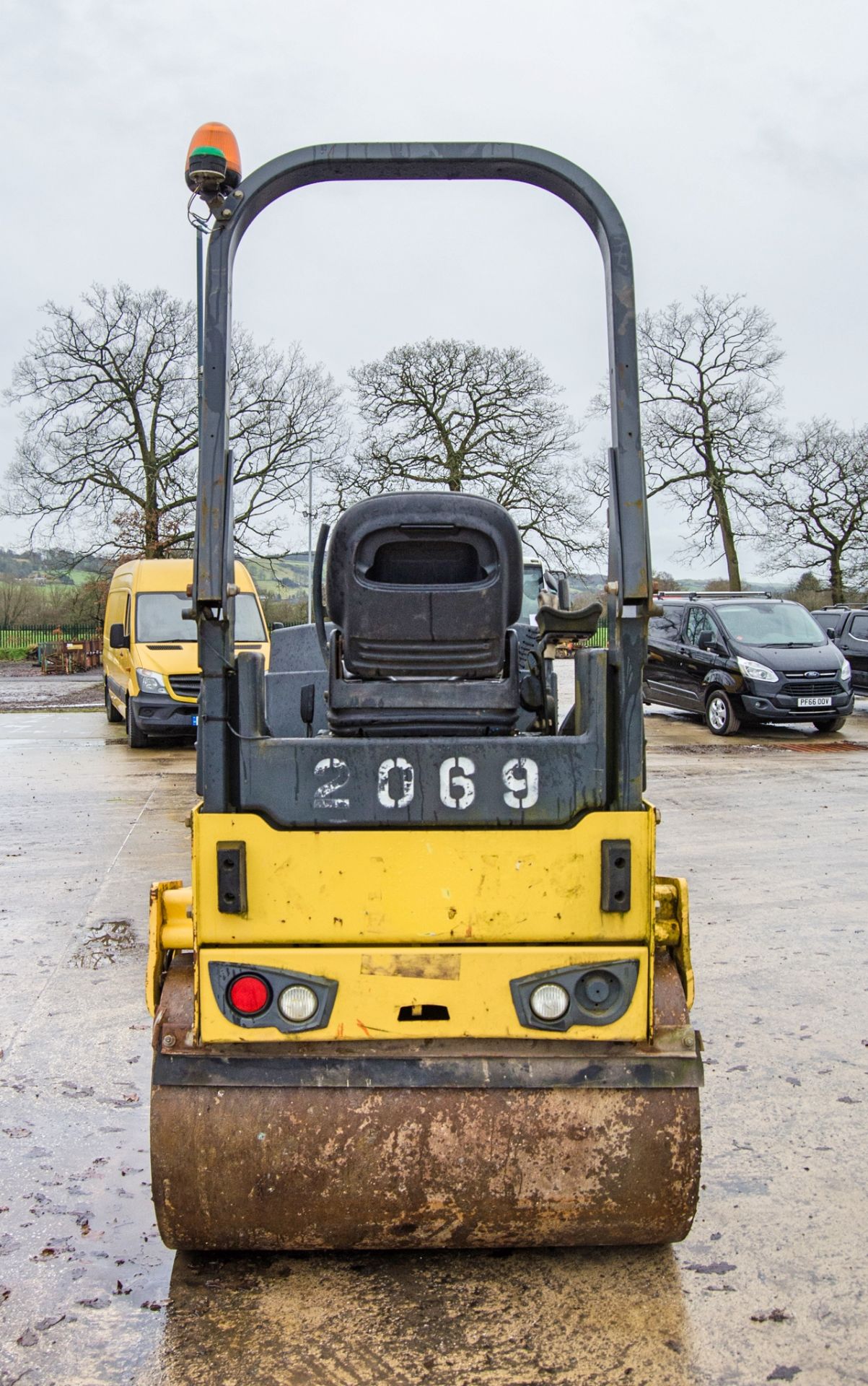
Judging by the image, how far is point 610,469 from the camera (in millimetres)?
3340

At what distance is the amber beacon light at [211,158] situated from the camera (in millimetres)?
3250

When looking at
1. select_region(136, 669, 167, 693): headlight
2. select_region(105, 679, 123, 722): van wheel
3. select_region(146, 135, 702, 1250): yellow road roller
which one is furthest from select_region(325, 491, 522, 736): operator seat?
select_region(105, 679, 123, 722): van wheel

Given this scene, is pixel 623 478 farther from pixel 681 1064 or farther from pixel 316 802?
pixel 681 1064

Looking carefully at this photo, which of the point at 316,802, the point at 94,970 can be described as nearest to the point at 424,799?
the point at 316,802

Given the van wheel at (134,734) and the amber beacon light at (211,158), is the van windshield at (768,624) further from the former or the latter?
the amber beacon light at (211,158)

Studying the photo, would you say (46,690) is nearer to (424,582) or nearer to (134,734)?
(134,734)

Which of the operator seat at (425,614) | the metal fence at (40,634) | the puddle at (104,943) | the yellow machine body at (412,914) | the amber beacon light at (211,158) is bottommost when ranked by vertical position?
the puddle at (104,943)

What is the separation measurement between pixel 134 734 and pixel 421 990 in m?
13.3

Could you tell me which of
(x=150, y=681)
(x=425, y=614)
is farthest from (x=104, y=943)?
Result: (x=150, y=681)

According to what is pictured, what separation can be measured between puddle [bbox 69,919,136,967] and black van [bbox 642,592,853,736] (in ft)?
36.3

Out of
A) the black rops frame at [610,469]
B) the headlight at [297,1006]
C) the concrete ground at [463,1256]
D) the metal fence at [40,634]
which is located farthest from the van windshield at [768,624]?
the metal fence at [40,634]

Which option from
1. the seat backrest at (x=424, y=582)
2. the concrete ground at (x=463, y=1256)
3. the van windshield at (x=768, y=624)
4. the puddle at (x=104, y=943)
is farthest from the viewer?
the van windshield at (x=768, y=624)

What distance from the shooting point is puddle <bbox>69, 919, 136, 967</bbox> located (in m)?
6.39

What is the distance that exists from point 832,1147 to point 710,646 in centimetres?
1397
